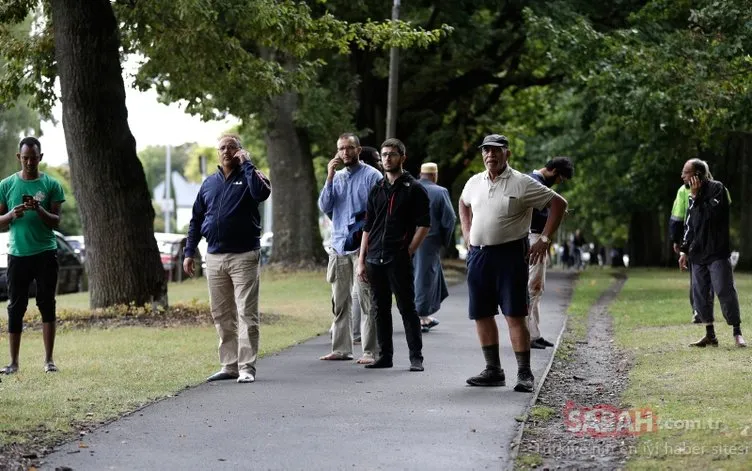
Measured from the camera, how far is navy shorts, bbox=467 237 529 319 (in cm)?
1017

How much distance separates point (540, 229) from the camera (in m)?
13.6

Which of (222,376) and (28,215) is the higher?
(28,215)

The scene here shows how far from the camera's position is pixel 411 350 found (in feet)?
38.2

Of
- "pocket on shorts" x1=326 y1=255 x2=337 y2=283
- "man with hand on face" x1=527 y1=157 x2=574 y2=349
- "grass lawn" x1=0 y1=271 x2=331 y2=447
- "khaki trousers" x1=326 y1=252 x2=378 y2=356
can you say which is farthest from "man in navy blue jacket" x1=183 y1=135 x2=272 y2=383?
"man with hand on face" x1=527 y1=157 x2=574 y2=349

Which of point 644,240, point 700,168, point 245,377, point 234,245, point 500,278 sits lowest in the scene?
point 644,240

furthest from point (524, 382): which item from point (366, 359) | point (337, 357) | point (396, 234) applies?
point (337, 357)

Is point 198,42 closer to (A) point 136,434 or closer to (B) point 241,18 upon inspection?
(B) point 241,18

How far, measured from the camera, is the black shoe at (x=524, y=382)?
1009 centimetres

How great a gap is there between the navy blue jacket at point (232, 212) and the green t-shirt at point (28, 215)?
4.62 feet

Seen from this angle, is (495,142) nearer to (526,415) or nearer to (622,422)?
(526,415)

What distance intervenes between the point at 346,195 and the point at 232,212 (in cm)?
173

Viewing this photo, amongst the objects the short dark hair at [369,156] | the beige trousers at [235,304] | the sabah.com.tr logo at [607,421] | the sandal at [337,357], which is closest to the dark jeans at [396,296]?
the sandal at [337,357]

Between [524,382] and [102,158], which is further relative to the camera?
[102,158]

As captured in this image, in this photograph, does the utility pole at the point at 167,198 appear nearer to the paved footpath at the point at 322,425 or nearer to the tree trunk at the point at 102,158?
the tree trunk at the point at 102,158
